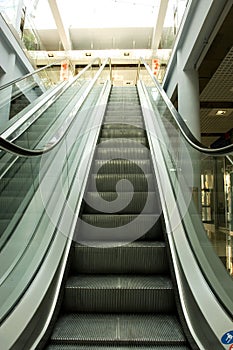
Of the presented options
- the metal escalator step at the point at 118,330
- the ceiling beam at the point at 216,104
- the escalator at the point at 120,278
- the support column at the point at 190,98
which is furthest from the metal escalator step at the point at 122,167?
the ceiling beam at the point at 216,104

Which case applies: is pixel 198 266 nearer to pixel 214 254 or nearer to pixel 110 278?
pixel 214 254

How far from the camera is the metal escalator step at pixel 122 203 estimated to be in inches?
129

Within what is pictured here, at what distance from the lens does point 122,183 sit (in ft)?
12.2

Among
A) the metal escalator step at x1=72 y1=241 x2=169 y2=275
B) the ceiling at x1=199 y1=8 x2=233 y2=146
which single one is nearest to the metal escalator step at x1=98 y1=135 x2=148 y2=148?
the ceiling at x1=199 y1=8 x2=233 y2=146

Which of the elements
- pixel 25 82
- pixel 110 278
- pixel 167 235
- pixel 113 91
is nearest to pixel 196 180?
pixel 167 235

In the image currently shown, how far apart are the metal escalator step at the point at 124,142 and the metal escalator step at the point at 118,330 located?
3209 mm

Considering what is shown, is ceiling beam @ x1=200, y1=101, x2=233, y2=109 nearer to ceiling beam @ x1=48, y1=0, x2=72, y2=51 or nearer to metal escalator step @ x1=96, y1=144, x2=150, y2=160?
metal escalator step @ x1=96, y1=144, x2=150, y2=160

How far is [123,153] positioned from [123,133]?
3.32ft

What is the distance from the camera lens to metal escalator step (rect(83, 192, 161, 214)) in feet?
10.8

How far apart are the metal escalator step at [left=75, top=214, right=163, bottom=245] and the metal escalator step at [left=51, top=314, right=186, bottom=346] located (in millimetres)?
804

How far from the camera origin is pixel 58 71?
1034cm

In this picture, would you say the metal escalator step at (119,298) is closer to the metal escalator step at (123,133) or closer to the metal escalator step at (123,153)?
the metal escalator step at (123,153)

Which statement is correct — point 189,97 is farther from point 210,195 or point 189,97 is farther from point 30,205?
point 30,205

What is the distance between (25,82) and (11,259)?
5.00 metres
